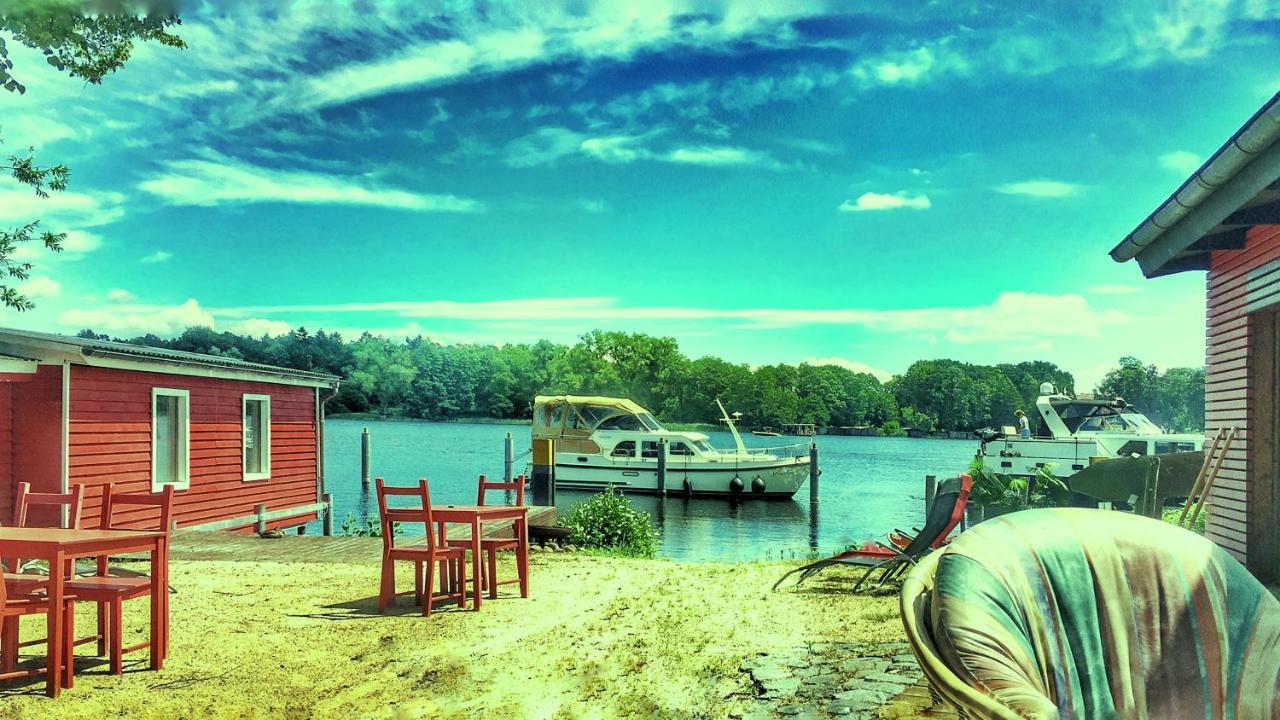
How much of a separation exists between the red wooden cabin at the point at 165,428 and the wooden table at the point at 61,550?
5.42 meters

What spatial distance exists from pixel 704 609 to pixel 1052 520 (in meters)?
4.19

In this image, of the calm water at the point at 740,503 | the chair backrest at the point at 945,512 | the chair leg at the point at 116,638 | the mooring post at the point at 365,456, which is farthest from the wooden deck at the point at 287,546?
the mooring post at the point at 365,456

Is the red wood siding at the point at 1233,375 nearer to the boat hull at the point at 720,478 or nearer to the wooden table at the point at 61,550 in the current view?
the wooden table at the point at 61,550

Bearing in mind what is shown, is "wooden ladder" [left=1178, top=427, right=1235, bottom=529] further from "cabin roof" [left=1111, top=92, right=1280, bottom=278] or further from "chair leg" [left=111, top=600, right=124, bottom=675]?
"chair leg" [left=111, top=600, right=124, bottom=675]

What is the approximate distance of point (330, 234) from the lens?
9244 cm

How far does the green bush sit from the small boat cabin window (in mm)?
17204

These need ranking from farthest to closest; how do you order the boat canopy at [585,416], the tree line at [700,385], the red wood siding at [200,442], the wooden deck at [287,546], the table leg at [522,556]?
1. the tree line at [700,385]
2. the boat canopy at [585,416]
3. the red wood siding at [200,442]
4. the wooden deck at [287,546]
5. the table leg at [522,556]

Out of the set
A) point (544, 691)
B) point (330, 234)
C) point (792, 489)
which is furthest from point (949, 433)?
point (544, 691)

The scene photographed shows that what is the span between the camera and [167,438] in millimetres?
12461

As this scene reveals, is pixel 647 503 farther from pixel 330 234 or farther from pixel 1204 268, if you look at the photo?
pixel 330 234

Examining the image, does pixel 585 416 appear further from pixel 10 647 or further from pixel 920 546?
pixel 10 647

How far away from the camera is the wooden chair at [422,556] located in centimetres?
621

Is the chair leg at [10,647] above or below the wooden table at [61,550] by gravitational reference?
below

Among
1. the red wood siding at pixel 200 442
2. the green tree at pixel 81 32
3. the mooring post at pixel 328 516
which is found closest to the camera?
the green tree at pixel 81 32
